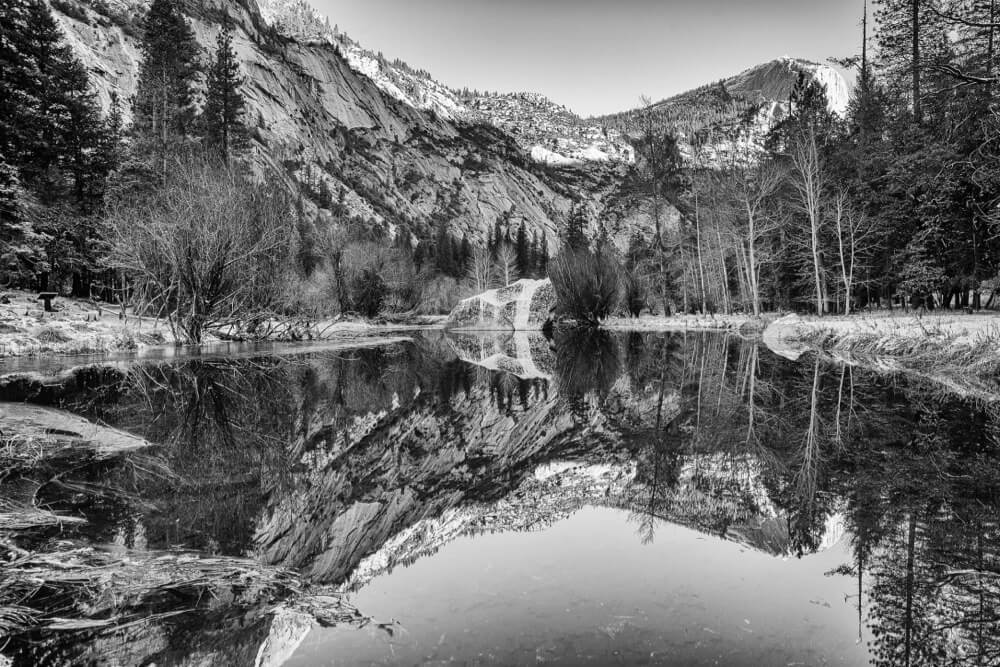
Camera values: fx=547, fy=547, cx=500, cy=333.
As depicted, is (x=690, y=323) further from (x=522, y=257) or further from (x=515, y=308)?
(x=522, y=257)

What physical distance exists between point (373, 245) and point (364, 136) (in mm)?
93057

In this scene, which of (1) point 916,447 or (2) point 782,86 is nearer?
(1) point 916,447

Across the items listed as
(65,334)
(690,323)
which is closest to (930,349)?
(65,334)

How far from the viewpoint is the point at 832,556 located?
288 centimetres

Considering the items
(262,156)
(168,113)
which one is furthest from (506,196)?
(168,113)

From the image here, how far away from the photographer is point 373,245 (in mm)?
36281

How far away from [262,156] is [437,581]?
81.6 metres

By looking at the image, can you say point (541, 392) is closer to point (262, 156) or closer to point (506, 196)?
point (262, 156)

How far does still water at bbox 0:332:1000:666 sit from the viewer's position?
214 centimetres

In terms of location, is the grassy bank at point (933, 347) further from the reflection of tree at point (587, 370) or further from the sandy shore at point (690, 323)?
the sandy shore at point (690, 323)

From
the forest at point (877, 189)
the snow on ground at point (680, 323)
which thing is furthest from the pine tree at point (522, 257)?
the snow on ground at point (680, 323)

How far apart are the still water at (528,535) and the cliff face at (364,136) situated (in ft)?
Result: 152

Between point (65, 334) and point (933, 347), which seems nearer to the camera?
point (933, 347)

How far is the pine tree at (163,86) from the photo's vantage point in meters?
26.8
